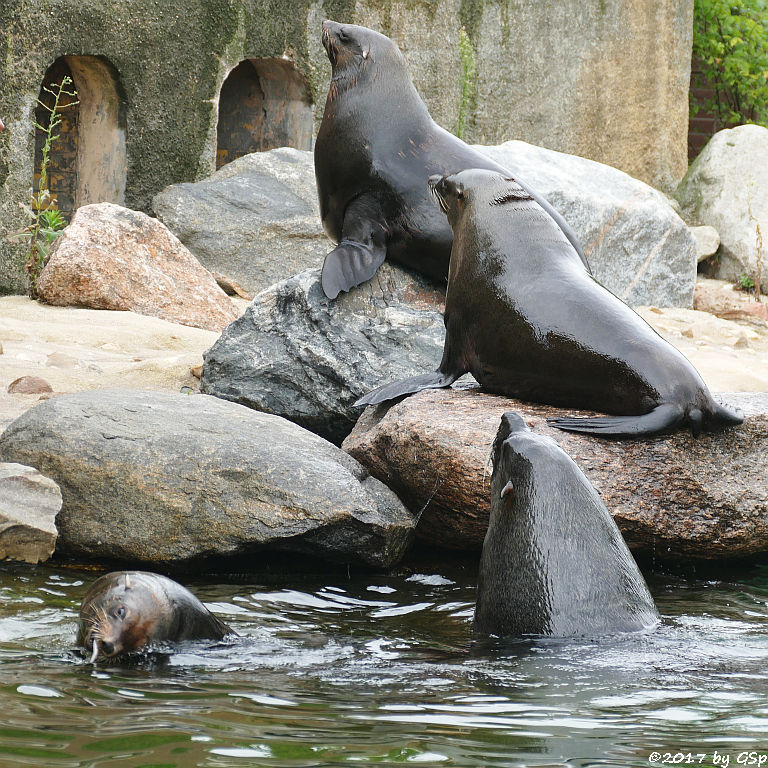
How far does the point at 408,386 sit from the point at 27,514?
169 centimetres

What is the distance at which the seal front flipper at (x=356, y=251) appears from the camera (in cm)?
533

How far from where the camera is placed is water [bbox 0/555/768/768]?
2074 millimetres

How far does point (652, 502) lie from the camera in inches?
161

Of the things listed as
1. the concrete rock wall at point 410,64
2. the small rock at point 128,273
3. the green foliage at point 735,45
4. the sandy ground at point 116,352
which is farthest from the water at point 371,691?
the green foliage at point 735,45

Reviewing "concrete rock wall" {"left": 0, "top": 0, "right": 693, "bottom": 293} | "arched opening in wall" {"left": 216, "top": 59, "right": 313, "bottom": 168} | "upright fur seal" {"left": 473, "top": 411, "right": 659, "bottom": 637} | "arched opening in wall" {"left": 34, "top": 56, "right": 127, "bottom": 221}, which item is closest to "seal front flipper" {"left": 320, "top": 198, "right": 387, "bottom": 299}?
"upright fur seal" {"left": 473, "top": 411, "right": 659, "bottom": 637}

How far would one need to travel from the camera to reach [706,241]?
13.3 metres

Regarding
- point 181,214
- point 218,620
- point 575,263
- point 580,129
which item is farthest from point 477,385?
point 580,129

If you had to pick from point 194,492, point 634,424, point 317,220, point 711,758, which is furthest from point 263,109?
point 711,758

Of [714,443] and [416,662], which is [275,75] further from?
[416,662]

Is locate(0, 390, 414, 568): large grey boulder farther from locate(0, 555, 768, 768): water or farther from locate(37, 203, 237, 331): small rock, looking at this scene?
locate(37, 203, 237, 331): small rock

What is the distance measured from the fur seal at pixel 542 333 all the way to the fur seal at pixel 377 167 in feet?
1.30

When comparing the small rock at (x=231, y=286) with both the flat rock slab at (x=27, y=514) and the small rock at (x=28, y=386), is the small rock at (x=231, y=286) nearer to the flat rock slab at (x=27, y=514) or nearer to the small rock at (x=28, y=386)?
the small rock at (x=28, y=386)

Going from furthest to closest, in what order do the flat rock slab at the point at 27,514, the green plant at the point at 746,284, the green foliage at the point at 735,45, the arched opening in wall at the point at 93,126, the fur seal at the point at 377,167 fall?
the green foliage at the point at 735,45 < the green plant at the point at 746,284 < the arched opening in wall at the point at 93,126 < the fur seal at the point at 377,167 < the flat rock slab at the point at 27,514

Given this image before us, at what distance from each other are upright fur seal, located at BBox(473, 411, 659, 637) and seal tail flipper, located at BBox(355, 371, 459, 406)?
4.47 ft
